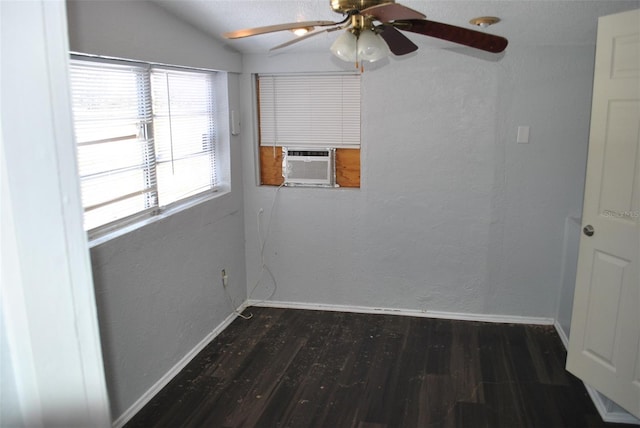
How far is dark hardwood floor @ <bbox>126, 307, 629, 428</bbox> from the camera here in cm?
268

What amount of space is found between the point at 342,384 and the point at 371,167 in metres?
1.60

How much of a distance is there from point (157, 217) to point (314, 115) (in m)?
1.51

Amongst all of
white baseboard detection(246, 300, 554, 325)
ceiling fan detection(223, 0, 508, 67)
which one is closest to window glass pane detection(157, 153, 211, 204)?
white baseboard detection(246, 300, 554, 325)

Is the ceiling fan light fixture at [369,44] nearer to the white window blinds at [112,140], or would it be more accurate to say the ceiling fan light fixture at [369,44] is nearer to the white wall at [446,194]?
the white window blinds at [112,140]

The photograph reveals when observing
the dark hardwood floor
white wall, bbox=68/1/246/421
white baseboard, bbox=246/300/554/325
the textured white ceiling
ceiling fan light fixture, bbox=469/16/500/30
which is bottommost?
the dark hardwood floor

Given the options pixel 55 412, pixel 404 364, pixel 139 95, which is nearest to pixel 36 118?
pixel 55 412

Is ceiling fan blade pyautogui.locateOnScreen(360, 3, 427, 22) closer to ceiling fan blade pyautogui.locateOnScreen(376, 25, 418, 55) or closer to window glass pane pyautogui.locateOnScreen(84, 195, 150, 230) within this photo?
ceiling fan blade pyautogui.locateOnScreen(376, 25, 418, 55)

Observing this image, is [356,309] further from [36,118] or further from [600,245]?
[36,118]

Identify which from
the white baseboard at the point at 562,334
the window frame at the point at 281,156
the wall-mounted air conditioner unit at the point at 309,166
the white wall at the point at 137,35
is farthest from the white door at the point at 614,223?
the white wall at the point at 137,35

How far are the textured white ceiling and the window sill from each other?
1097 millimetres

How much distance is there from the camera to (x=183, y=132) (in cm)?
330

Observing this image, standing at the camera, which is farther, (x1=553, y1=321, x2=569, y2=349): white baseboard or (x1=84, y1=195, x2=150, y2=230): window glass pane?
(x1=553, y1=321, x2=569, y2=349): white baseboard

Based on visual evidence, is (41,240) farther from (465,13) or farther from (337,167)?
(337,167)

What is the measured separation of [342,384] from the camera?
3.00m
